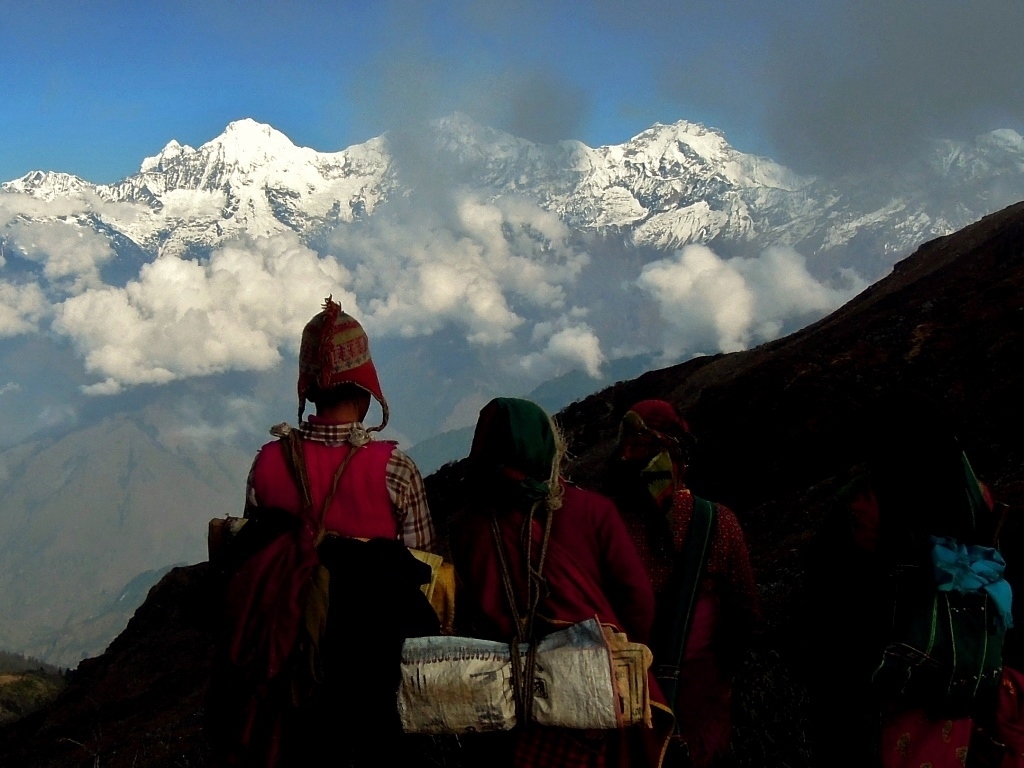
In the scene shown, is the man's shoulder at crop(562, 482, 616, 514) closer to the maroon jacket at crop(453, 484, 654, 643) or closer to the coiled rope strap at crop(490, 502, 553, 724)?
the maroon jacket at crop(453, 484, 654, 643)

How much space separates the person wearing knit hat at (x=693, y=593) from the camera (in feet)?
13.0

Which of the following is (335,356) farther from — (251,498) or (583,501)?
(583,501)

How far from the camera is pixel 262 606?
3.39 meters

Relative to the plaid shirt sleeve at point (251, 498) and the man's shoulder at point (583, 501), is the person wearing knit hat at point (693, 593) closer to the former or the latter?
the man's shoulder at point (583, 501)

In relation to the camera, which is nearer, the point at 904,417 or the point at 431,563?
the point at 904,417

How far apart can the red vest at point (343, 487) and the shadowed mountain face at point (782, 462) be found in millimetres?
519

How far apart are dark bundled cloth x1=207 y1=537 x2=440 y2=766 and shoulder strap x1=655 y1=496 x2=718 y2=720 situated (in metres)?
1.18

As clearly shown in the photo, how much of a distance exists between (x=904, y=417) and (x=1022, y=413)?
10647mm

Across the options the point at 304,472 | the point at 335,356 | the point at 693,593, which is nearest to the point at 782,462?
the point at 693,593

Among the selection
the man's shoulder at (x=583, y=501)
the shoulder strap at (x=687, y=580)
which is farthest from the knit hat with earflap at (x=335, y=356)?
the shoulder strap at (x=687, y=580)

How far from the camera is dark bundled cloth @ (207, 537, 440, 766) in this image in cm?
334

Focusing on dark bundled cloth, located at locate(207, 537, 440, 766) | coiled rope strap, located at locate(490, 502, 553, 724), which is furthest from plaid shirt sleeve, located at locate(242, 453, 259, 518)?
coiled rope strap, located at locate(490, 502, 553, 724)

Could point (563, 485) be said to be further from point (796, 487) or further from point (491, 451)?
point (796, 487)

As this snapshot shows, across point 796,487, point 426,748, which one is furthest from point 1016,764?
point 796,487
